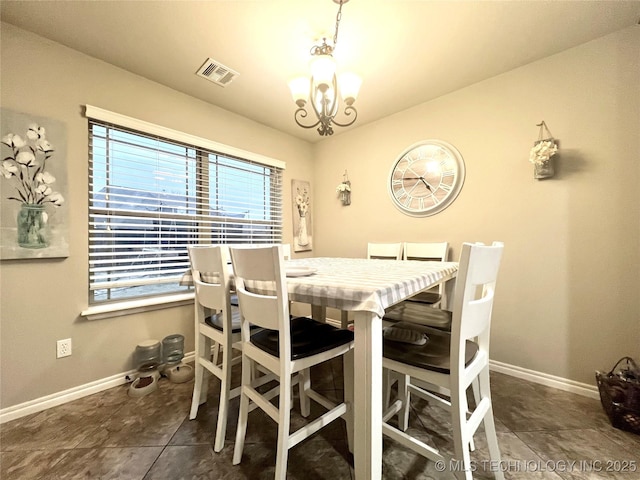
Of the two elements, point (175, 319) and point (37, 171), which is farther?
point (175, 319)

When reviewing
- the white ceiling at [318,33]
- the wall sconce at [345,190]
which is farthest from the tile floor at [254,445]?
the white ceiling at [318,33]

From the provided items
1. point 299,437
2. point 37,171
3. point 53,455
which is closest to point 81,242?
point 37,171

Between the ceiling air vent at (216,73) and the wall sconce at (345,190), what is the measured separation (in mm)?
1528

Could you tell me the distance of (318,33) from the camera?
1619 mm

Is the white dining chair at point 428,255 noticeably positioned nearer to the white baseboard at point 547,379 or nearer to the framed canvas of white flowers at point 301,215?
the white baseboard at point 547,379

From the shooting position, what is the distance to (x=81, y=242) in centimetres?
175

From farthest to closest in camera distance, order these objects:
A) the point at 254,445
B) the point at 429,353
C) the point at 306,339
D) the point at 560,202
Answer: the point at 560,202, the point at 254,445, the point at 306,339, the point at 429,353

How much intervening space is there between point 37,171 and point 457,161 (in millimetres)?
3102

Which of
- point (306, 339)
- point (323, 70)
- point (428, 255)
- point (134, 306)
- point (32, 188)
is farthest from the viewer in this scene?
point (428, 255)

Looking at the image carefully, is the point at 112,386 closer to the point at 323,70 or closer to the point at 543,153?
the point at 323,70

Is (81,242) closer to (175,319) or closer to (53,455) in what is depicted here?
(175,319)

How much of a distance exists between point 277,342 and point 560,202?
85.2 inches

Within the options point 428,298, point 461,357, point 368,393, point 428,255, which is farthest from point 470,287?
point 428,255

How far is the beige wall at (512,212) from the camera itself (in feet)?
5.15
